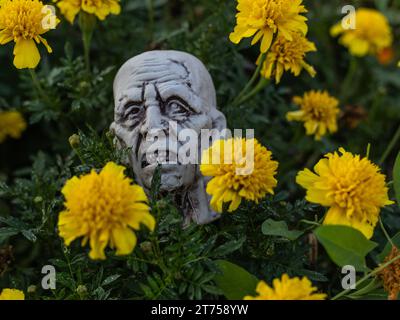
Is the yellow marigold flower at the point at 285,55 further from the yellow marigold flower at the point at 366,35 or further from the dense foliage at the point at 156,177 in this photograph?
the yellow marigold flower at the point at 366,35

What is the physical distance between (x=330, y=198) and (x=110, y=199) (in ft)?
1.31

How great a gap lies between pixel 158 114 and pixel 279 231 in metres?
0.36

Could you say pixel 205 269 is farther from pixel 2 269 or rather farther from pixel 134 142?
pixel 2 269

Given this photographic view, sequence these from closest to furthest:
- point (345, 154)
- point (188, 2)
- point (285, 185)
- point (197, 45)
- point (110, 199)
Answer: point (110, 199) → point (345, 154) → point (197, 45) → point (285, 185) → point (188, 2)

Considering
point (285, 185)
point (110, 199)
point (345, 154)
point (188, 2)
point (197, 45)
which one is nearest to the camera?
point (110, 199)

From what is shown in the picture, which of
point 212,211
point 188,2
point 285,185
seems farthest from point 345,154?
point 188,2

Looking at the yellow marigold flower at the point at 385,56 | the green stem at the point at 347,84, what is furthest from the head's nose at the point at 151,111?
the yellow marigold flower at the point at 385,56

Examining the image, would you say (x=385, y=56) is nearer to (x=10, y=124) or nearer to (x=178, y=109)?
(x=178, y=109)

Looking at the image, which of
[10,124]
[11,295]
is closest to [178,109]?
[11,295]

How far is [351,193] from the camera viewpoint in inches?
40.9

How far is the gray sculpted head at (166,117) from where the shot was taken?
3.89 ft

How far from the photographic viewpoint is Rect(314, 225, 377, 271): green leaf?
0.98 meters

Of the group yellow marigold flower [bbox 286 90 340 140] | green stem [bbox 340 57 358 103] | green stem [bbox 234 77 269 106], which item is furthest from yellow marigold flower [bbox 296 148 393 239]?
green stem [bbox 340 57 358 103]

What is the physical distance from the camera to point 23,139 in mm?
1934
